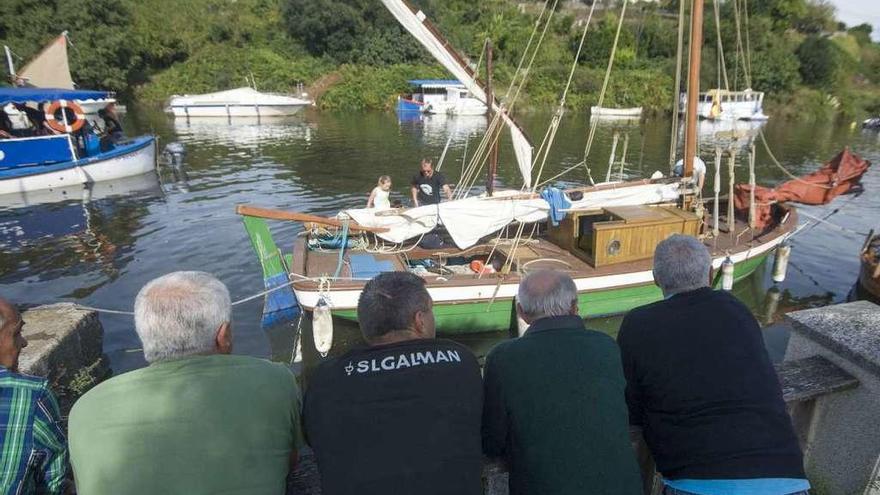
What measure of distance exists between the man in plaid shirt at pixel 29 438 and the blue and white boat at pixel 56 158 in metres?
19.3

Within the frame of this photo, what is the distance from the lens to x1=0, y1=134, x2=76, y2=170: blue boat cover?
1766 centimetres

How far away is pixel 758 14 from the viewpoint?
188 ft

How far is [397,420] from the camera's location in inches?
75.4

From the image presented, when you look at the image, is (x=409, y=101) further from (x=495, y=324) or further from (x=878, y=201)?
(x=495, y=324)

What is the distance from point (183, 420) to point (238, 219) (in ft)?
47.6

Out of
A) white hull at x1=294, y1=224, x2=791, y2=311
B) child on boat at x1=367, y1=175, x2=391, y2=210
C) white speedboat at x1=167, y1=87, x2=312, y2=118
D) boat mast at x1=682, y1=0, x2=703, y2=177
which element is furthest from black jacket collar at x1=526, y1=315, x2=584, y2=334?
white speedboat at x1=167, y1=87, x2=312, y2=118

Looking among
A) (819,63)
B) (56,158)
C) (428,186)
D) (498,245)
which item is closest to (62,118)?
(56,158)

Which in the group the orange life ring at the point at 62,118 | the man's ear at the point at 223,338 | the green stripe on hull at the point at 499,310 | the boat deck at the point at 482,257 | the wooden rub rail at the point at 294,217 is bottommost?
the green stripe on hull at the point at 499,310

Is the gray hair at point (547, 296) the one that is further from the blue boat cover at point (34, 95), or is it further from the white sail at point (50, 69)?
the white sail at point (50, 69)

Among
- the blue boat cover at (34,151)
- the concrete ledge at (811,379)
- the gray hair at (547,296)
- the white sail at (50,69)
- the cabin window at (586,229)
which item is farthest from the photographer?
the white sail at (50,69)

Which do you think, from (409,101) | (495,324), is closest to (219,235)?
(495,324)

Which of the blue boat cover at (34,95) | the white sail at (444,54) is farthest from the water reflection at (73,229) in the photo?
the white sail at (444,54)

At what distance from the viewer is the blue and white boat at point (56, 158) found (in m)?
17.4

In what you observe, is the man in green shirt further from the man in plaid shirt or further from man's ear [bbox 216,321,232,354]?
the man in plaid shirt
